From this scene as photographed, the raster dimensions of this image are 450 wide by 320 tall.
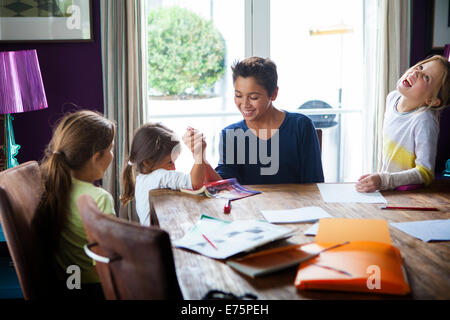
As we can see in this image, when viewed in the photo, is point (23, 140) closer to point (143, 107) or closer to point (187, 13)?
point (143, 107)

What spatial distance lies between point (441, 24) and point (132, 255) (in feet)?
10.8

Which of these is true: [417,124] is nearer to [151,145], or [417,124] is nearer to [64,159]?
[151,145]

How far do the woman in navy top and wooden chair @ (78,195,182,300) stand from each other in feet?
4.17

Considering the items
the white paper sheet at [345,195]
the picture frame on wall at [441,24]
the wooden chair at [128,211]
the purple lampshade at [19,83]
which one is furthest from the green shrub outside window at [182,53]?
the white paper sheet at [345,195]

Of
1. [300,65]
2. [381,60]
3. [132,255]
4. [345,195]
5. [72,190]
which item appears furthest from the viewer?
[300,65]

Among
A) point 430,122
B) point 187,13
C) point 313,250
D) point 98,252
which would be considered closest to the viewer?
point 98,252

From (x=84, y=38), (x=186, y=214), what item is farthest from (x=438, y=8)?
(x=186, y=214)

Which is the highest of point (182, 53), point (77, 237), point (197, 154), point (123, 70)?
point (182, 53)

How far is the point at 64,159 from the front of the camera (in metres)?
1.44

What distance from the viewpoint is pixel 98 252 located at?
2.93 ft

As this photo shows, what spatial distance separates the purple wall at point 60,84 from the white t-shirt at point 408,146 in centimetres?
185

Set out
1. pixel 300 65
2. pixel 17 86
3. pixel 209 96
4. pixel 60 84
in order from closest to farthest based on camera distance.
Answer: pixel 17 86 < pixel 60 84 < pixel 209 96 < pixel 300 65

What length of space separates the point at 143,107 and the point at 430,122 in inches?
68.9

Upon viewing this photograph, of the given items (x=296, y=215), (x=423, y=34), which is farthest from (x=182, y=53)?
(x=296, y=215)
